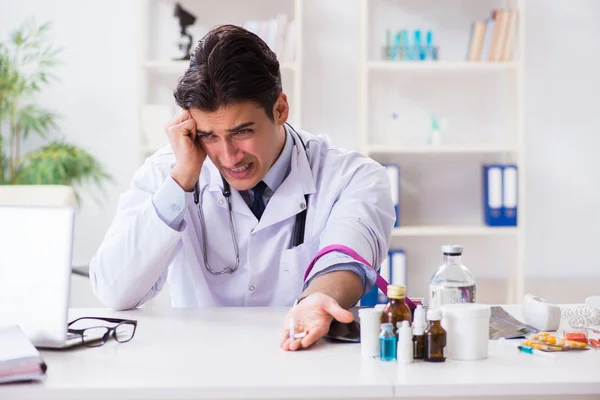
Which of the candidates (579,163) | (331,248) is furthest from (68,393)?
(579,163)

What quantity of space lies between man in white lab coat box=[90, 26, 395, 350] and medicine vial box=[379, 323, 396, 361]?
325 millimetres

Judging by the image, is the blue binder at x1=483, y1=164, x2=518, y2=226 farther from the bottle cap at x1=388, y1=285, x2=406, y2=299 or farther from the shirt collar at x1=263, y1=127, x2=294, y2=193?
the bottle cap at x1=388, y1=285, x2=406, y2=299

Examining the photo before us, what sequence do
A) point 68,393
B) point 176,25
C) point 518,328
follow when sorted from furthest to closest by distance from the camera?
point 176,25 < point 518,328 < point 68,393

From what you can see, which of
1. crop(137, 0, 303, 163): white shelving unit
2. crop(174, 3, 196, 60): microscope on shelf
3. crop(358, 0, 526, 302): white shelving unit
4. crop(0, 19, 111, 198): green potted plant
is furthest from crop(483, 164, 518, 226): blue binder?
crop(0, 19, 111, 198): green potted plant

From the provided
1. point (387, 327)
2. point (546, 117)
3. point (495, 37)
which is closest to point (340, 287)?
point (387, 327)

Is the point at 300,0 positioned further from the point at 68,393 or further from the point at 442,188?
the point at 68,393

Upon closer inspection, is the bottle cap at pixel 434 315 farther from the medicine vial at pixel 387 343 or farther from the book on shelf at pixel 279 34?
the book on shelf at pixel 279 34

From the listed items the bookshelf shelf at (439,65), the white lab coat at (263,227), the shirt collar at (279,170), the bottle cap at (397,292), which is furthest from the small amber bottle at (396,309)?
the bookshelf shelf at (439,65)

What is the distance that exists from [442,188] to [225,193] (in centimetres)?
232

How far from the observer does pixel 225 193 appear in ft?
6.45

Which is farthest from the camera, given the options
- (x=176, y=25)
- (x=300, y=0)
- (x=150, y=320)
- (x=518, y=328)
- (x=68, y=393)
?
(x=176, y=25)

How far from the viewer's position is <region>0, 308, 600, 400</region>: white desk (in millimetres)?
1163

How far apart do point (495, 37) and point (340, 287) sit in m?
2.54

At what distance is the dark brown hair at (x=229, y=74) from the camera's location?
1.80m
